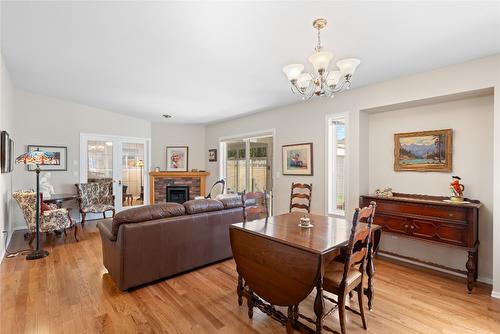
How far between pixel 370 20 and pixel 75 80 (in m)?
4.27

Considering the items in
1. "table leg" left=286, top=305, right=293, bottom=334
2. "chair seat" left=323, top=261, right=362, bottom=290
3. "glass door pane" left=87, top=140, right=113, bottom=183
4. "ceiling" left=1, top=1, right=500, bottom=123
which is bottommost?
"table leg" left=286, top=305, right=293, bottom=334

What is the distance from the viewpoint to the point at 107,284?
2652mm

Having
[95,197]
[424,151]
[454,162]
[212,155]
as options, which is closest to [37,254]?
[95,197]

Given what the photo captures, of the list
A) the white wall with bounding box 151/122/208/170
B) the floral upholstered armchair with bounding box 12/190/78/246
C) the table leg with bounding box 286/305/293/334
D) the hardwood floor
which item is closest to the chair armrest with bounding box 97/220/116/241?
the hardwood floor

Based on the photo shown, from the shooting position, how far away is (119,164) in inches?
238

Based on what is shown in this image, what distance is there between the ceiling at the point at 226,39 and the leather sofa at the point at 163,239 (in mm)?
1766

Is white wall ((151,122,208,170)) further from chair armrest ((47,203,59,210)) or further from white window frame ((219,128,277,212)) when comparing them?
chair armrest ((47,203,59,210))

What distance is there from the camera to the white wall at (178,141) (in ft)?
22.0

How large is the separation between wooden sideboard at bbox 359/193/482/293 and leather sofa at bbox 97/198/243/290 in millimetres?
2031

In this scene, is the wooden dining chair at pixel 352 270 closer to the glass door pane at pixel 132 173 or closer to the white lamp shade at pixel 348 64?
the white lamp shade at pixel 348 64

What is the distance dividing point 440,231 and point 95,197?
5.96 m

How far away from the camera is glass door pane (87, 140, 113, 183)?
5633 mm

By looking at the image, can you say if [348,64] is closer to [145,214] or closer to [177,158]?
[145,214]

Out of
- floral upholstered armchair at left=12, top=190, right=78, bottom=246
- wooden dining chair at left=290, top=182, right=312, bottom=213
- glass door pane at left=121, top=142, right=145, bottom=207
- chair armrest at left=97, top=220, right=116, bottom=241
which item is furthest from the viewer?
glass door pane at left=121, top=142, right=145, bottom=207
